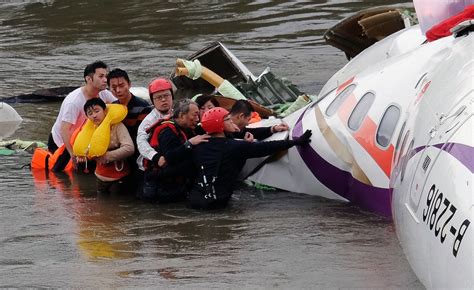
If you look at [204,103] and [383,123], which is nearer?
[383,123]

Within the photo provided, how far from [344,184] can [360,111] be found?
76 cm

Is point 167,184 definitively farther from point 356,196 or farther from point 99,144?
point 356,196

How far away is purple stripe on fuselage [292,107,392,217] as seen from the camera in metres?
10.2

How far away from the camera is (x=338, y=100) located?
11.5m

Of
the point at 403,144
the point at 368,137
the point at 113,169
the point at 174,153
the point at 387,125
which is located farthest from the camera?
the point at 113,169

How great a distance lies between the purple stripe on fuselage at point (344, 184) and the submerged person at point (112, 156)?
1.81m

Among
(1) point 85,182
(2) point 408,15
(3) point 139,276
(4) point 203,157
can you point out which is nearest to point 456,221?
(3) point 139,276

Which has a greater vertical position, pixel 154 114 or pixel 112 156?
pixel 154 114

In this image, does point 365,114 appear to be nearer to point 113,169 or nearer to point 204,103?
point 204,103

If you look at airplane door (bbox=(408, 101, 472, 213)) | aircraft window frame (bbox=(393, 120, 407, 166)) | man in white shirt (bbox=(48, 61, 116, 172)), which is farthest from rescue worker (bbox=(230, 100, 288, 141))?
airplane door (bbox=(408, 101, 472, 213))

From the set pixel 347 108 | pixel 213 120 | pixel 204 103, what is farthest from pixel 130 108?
pixel 347 108

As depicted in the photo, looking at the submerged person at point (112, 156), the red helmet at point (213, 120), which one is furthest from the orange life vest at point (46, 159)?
the red helmet at point (213, 120)

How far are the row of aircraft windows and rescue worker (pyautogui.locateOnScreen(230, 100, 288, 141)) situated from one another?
1052mm

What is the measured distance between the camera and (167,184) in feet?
38.6
